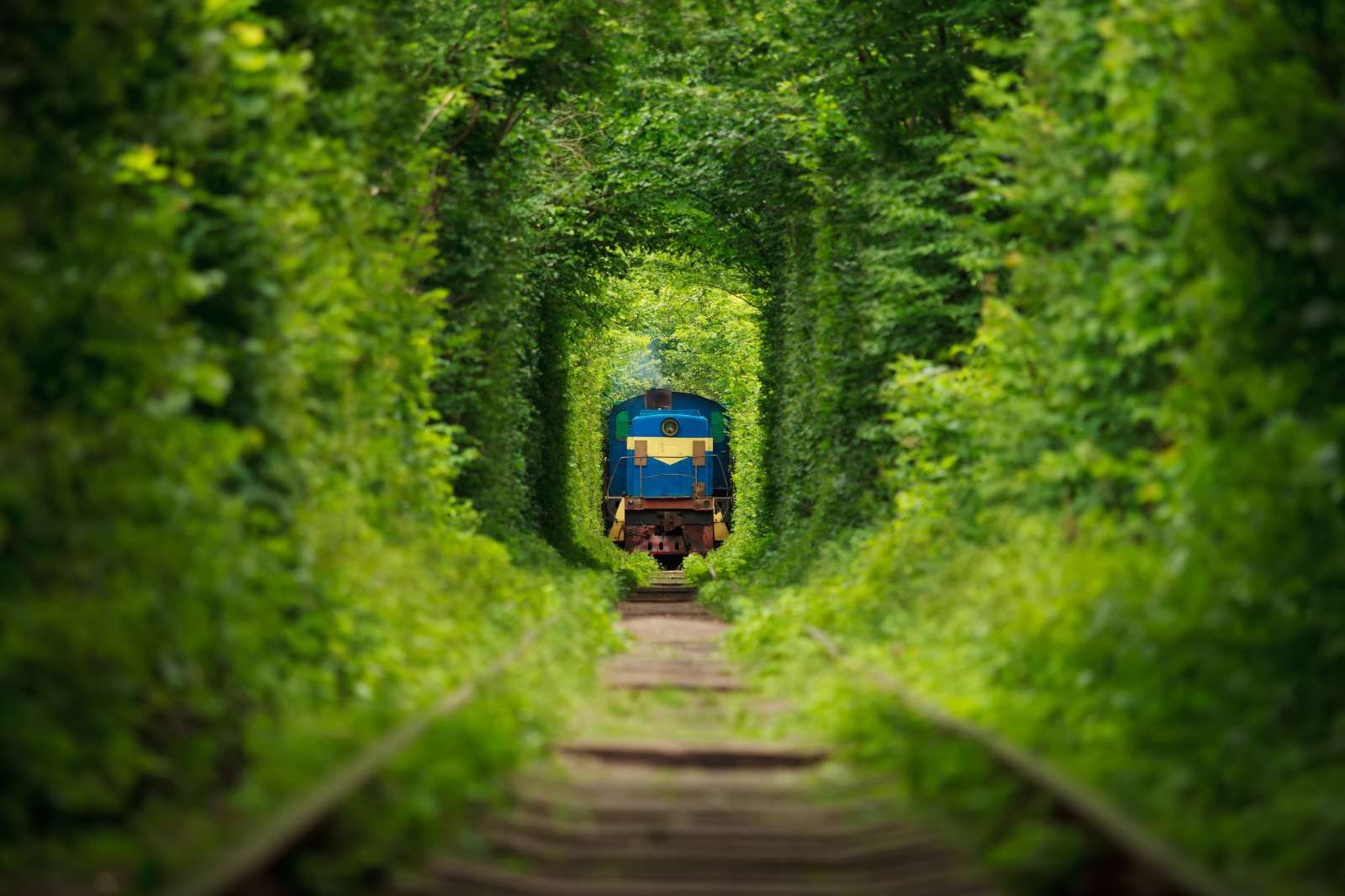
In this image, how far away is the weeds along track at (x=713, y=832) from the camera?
5234 mm

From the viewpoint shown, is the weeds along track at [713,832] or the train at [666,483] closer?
the weeds along track at [713,832]

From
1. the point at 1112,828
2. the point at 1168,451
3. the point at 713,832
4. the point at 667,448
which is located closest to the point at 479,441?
the point at 1168,451

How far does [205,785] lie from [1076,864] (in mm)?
3348

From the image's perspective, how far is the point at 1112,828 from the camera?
507 centimetres

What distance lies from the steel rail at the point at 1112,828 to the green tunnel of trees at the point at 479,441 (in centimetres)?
29

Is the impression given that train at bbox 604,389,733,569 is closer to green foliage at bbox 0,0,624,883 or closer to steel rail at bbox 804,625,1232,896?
green foliage at bbox 0,0,624,883

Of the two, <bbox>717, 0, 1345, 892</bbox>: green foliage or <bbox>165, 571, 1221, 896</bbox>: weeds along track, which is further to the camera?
<bbox>717, 0, 1345, 892</bbox>: green foliage

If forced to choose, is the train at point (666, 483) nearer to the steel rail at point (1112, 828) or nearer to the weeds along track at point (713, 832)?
the weeds along track at point (713, 832)

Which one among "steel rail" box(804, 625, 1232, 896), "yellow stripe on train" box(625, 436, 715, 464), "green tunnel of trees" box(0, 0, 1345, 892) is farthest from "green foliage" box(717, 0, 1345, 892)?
"yellow stripe on train" box(625, 436, 715, 464)

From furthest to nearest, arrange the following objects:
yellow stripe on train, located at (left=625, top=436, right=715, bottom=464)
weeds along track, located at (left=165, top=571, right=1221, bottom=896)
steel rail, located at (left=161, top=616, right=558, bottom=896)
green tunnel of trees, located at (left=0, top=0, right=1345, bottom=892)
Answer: yellow stripe on train, located at (left=625, top=436, right=715, bottom=464), green tunnel of trees, located at (left=0, top=0, right=1345, bottom=892), weeds along track, located at (left=165, top=571, right=1221, bottom=896), steel rail, located at (left=161, top=616, right=558, bottom=896)

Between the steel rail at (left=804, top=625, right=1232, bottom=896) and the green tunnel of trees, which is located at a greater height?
the green tunnel of trees

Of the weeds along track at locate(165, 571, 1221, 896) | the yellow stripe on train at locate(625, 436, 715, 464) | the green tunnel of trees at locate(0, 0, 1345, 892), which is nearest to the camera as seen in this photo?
the weeds along track at locate(165, 571, 1221, 896)

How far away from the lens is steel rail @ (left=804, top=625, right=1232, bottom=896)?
4586 mm

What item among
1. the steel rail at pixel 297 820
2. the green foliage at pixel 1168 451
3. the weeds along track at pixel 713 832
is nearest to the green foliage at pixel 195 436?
the steel rail at pixel 297 820
